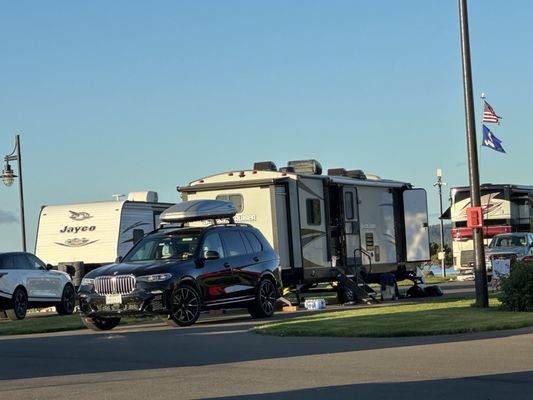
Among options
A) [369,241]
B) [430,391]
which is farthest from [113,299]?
[369,241]

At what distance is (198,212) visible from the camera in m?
22.0

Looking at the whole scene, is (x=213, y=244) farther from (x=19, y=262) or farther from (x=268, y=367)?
(x=268, y=367)

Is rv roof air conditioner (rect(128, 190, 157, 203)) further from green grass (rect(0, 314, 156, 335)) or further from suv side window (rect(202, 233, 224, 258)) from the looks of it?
suv side window (rect(202, 233, 224, 258))

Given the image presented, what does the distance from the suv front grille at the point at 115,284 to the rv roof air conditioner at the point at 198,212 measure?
9.80ft

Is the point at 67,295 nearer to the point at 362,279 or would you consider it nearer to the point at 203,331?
the point at 362,279

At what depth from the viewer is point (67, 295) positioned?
28.2m

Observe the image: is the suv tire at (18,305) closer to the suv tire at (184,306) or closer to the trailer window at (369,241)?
the suv tire at (184,306)

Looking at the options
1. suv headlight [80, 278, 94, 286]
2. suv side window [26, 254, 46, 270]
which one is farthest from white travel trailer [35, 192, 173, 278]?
suv headlight [80, 278, 94, 286]

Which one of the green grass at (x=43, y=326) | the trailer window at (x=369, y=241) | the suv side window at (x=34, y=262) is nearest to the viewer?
the green grass at (x=43, y=326)

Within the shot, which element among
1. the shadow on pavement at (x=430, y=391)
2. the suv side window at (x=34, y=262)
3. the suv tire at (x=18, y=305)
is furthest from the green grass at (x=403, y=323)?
the suv side window at (x=34, y=262)

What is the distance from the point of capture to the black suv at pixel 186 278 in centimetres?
1930

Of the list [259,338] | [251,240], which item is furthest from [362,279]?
[259,338]

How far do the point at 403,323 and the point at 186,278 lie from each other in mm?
4524

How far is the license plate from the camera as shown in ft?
62.9
